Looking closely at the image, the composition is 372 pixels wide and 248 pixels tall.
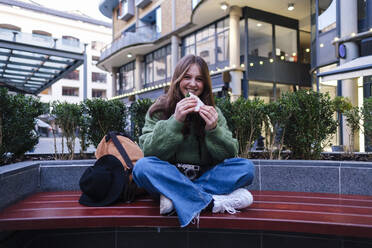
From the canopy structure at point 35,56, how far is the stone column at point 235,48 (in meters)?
7.59

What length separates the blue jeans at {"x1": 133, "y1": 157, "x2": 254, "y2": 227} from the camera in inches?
74.1

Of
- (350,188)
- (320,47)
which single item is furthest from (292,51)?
(350,188)

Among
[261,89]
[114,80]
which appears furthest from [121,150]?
[114,80]

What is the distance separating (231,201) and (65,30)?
158 feet

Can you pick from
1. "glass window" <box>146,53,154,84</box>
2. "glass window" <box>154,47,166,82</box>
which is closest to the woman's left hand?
"glass window" <box>154,47,166,82</box>

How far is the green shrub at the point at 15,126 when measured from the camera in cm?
320

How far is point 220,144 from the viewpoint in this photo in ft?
7.02

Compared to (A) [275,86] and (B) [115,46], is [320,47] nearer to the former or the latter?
(A) [275,86]

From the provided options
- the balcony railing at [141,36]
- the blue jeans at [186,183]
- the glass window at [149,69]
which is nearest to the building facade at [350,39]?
the blue jeans at [186,183]

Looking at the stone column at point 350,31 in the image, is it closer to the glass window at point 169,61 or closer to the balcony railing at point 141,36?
the glass window at point 169,61

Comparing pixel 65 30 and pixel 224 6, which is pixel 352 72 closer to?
pixel 224 6

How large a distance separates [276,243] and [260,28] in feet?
48.5

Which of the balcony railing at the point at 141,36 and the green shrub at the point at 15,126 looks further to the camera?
the balcony railing at the point at 141,36

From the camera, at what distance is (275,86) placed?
16109mm
